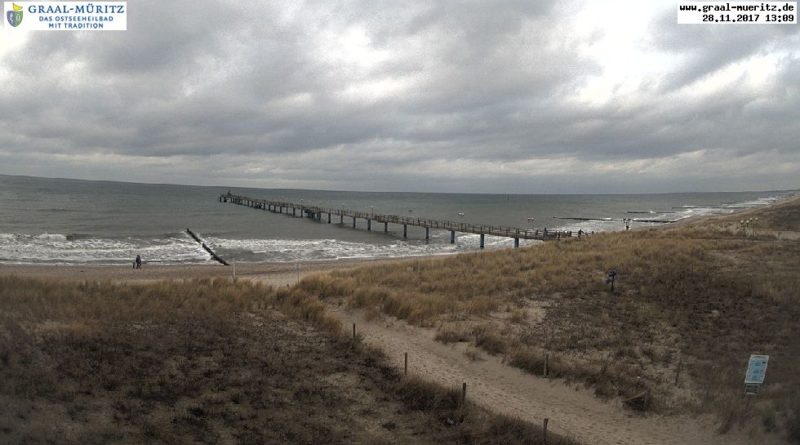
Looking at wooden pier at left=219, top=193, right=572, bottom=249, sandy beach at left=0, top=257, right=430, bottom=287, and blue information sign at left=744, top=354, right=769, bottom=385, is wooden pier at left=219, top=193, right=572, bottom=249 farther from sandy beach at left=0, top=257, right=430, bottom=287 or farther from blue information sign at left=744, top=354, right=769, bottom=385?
blue information sign at left=744, top=354, right=769, bottom=385

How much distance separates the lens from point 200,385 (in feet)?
33.7

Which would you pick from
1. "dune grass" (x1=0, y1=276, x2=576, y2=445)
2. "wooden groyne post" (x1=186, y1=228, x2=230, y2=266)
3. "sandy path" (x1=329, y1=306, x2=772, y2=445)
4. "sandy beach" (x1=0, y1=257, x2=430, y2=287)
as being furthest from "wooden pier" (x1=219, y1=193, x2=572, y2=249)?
"dune grass" (x1=0, y1=276, x2=576, y2=445)

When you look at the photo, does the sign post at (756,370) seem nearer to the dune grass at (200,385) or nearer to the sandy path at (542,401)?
the sandy path at (542,401)

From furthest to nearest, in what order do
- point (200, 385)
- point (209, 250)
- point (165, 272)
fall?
point (209, 250)
point (165, 272)
point (200, 385)

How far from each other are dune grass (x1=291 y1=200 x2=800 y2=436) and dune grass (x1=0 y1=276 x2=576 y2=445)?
3.50 m

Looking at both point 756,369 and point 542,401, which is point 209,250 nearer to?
point 542,401

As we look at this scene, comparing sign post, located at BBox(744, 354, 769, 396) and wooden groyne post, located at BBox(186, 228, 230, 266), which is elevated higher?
sign post, located at BBox(744, 354, 769, 396)

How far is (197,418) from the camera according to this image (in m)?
8.84

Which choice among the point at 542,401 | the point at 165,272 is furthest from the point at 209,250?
the point at 542,401

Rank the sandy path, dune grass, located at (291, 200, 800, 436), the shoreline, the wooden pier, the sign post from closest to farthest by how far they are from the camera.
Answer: the sign post, the sandy path, dune grass, located at (291, 200, 800, 436), the shoreline, the wooden pier

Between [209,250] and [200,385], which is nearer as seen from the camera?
[200,385]

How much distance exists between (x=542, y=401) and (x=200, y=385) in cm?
761

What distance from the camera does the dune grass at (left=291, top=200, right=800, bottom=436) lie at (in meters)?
11.1

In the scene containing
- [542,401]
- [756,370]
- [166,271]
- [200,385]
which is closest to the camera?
[756,370]
